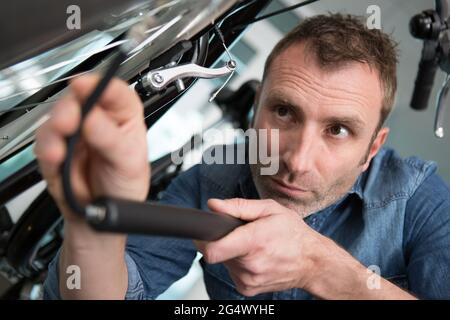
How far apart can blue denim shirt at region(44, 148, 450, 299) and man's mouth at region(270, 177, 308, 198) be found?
0.12 m

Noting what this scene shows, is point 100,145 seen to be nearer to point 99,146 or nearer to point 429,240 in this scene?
point 99,146

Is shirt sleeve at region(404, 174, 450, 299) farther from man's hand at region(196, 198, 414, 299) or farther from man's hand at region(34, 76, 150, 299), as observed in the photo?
man's hand at region(34, 76, 150, 299)

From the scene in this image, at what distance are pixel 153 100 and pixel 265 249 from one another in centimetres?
22

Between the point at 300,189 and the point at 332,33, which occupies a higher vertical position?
the point at 332,33

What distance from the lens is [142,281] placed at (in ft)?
2.31

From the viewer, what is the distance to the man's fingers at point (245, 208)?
1.34 ft

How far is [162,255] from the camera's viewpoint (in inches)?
30.2

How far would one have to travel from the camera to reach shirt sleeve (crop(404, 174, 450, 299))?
0.63 m

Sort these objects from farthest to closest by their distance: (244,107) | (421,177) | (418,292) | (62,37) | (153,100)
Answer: (244,107)
(421,177)
(418,292)
(153,100)
(62,37)

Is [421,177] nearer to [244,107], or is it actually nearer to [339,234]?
[339,234]

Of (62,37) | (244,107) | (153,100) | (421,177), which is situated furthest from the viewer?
(244,107)

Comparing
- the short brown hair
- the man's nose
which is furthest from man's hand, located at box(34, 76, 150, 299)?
the short brown hair

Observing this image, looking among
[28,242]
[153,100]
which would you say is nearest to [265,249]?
[153,100]

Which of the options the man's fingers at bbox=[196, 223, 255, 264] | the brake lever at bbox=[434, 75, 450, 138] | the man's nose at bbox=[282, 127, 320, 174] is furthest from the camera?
the brake lever at bbox=[434, 75, 450, 138]
